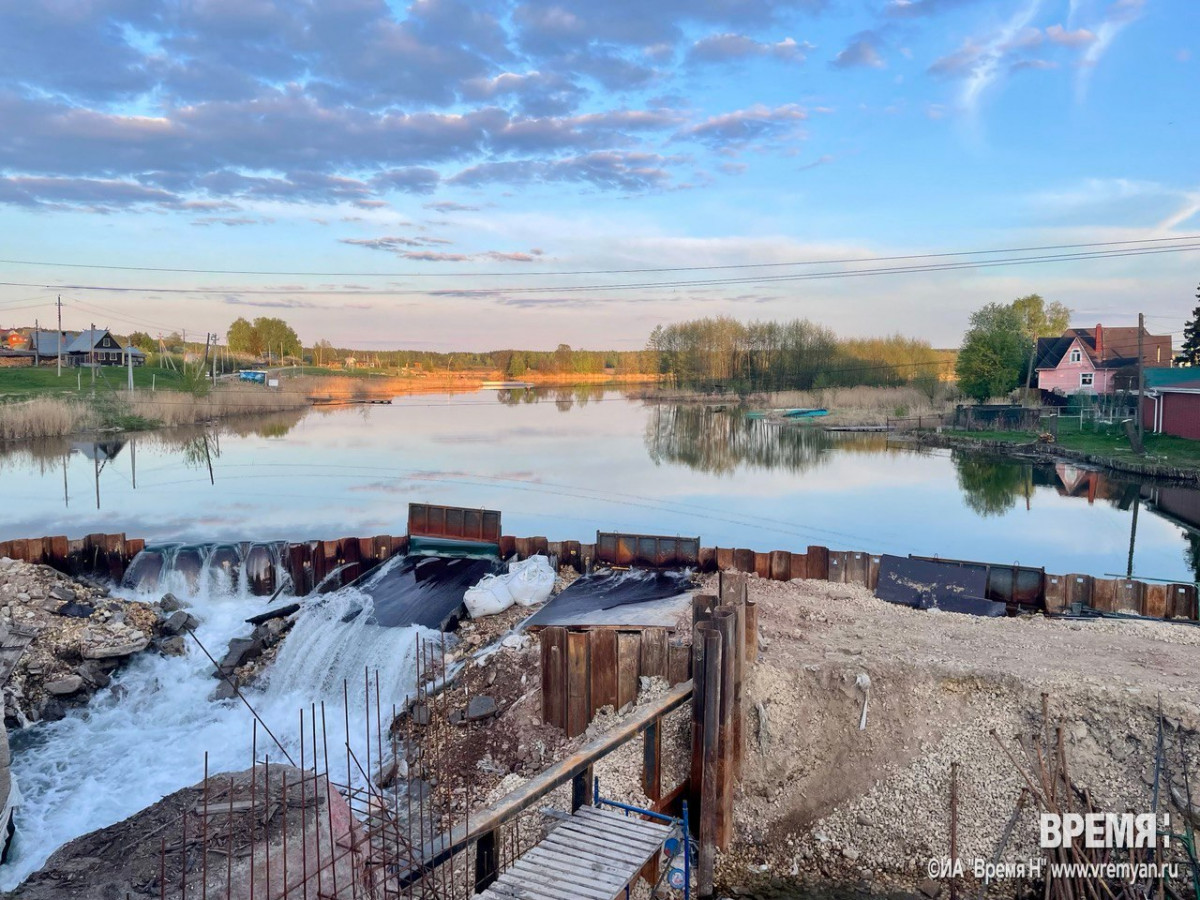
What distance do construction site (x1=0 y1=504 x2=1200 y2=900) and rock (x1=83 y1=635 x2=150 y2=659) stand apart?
0.18 feet

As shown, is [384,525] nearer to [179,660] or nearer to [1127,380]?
[179,660]

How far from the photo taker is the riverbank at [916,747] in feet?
25.6

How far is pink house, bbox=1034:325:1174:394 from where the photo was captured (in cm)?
6062

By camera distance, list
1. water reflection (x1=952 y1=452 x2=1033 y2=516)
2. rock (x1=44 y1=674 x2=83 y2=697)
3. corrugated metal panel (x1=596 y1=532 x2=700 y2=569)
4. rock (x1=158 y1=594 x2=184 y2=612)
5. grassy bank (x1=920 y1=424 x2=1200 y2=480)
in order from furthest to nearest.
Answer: grassy bank (x1=920 y1=424 x2=1200 y2=480) < water reflection (x1=952 y1=452 x2=1033 y2=516) < rock (x1=158 y1=594 x2=184 y2=612) < corrugated metal panel (x1=596 y1=532 x2=700 y2=569) < rock (x1=44 y1=674 x2=83 y2=697)

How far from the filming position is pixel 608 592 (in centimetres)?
1455

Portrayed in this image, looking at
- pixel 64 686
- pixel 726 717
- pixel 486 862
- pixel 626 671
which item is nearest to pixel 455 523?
pixel 64 686

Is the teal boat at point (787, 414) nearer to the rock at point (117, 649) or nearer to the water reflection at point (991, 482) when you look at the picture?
the water reflection at point (991, 482)

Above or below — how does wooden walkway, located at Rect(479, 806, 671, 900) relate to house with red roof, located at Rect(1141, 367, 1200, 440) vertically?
below

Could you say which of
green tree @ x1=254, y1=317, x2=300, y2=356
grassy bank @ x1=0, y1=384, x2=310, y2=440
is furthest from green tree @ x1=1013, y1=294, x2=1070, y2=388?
green tree @ x1=254, y1=317, x2=300, y2=356

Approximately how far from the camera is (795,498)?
1234 inches

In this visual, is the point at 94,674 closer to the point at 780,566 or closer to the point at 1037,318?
the point at 780,566

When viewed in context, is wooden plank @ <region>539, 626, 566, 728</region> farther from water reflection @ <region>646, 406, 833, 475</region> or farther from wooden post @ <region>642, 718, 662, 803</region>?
water reflection @ <region>646, 406, 833, 475</region>

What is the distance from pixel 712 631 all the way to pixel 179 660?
37.9ft

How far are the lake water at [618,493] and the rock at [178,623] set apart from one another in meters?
7.34
